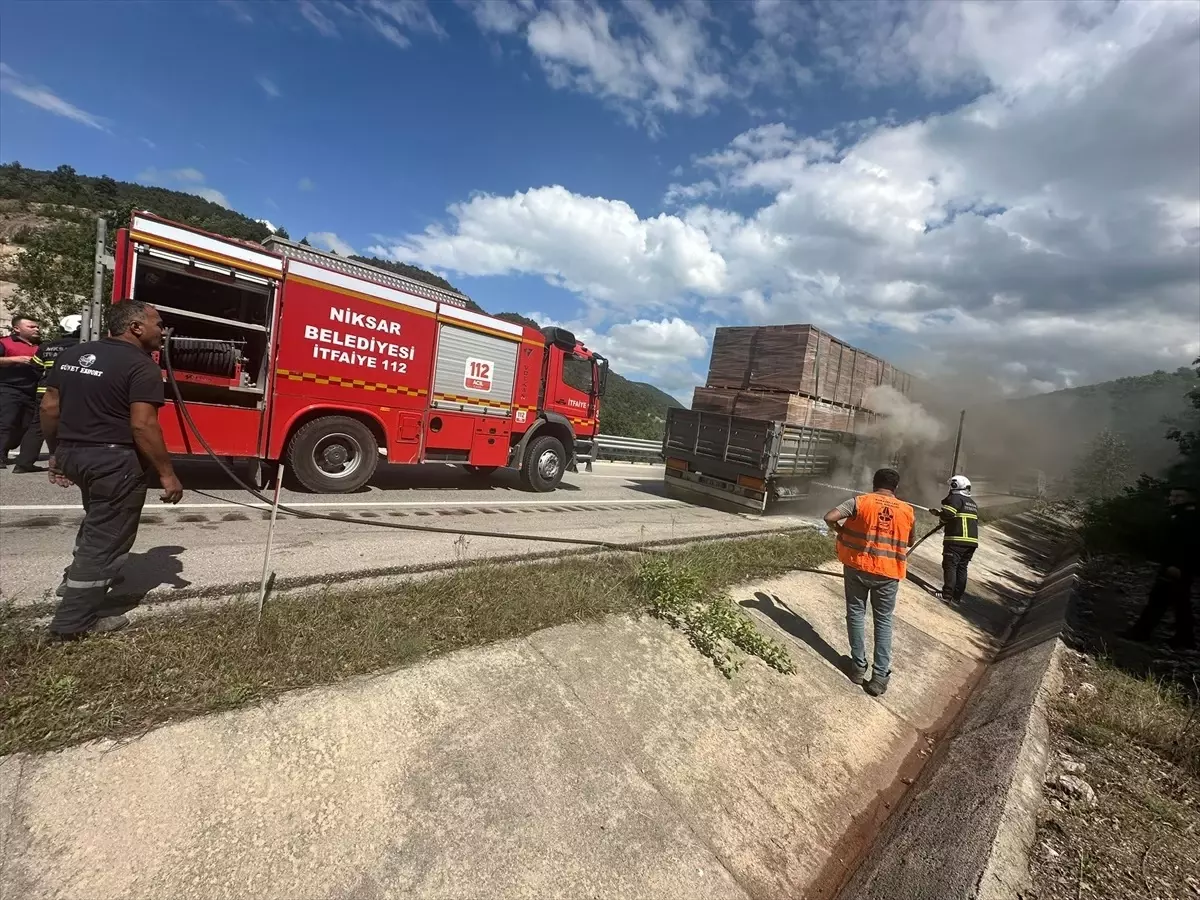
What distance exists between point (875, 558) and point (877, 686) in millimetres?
1074

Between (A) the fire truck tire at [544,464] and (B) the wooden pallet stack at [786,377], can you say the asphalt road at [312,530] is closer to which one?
(A) the fire truck tire at [544,464]

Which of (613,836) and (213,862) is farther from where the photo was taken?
(613,836)

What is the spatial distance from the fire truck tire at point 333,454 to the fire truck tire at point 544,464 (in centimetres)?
275

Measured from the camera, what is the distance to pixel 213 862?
6.41 ft

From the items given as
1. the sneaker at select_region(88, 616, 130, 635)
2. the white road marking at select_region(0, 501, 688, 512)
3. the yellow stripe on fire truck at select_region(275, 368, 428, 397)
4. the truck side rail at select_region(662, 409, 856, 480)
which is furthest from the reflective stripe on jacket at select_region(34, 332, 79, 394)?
the truck side rail at select_region(662, 409, 856, 480)

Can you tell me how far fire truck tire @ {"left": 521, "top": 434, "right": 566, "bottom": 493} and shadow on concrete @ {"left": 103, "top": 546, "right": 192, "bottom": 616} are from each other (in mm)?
5796

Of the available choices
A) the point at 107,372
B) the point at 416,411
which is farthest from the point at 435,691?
the point at 416,411

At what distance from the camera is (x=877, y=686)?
456 centimetres

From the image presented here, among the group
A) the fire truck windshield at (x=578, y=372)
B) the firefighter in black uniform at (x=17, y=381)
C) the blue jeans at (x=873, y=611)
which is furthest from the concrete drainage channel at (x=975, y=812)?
the firefighter in black uniform at (x=17, y=381)

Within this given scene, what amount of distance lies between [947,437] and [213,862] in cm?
2132

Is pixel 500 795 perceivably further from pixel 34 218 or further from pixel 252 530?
pixel 34 218

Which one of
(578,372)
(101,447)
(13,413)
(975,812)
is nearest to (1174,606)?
(975,812)

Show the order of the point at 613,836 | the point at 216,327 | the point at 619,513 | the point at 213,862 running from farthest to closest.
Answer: the point at 619,513 → the point at 216,327 → the point at 613,836 → the point at 213,862

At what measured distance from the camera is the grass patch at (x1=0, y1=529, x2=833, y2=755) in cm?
241
